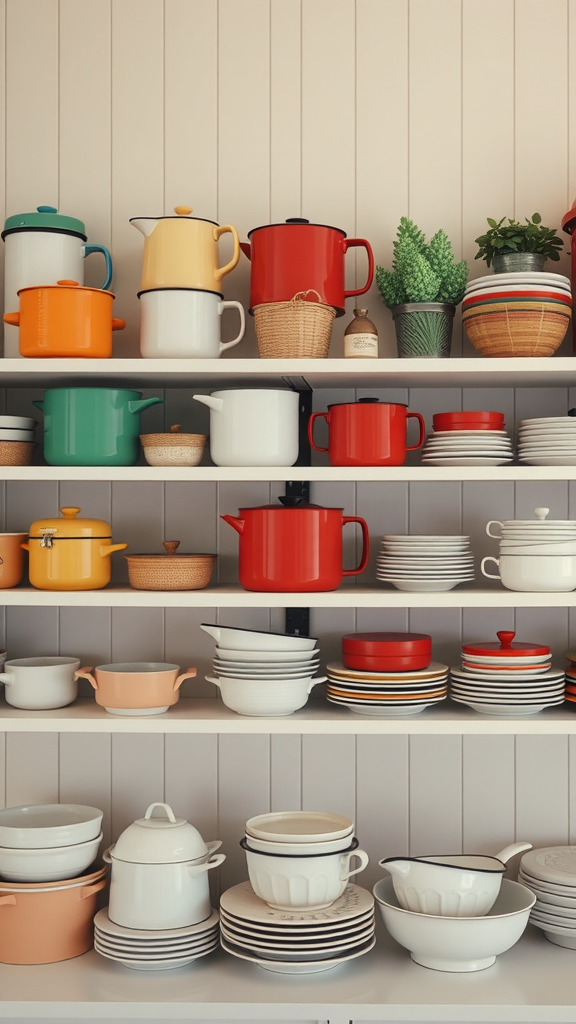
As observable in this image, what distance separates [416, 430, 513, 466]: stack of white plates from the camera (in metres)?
1.61

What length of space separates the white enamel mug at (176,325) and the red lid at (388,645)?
23.1 inches

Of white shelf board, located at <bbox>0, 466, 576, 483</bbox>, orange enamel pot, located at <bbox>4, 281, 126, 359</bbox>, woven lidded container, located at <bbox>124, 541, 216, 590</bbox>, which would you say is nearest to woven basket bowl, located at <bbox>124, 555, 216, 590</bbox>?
woven lidded container, located at <bbox>124, 541, 216, 590</bbox>

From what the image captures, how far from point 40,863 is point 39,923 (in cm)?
10

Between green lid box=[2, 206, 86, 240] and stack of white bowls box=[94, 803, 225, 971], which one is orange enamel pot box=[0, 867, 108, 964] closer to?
stack of white bowls box=[94, 803, 225, 971]

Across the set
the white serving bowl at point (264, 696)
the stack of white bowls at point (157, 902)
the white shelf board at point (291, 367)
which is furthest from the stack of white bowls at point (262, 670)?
the white shelf board at point (291, 367)

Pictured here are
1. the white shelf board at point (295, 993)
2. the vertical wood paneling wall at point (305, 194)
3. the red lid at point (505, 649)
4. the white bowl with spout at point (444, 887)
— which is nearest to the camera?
the white shelf board at point (295, 993)

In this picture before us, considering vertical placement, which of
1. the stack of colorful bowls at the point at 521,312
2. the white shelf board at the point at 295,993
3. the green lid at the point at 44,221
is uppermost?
the green lid at the point at 44,221

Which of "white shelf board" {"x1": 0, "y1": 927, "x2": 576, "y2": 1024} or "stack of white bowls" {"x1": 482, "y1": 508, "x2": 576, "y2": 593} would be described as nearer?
"white shelf board" {"x1": 0, "y1": 927, "x2": 576, "y2": 1024}

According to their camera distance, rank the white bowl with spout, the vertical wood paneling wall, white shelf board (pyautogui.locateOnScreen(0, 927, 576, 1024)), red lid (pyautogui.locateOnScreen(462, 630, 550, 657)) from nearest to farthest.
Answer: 1. white shelf board (pyautogui.locateOnScreen(0, 927, 576, 1024))
2. the white bowl with spout
3. red lid (pyautogui.locateOnScreen(462, 630, 550, 657))
4. the vertical wood paneling wall

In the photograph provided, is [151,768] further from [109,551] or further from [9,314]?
[9,314]

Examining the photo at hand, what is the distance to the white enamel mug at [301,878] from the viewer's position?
1.52 m

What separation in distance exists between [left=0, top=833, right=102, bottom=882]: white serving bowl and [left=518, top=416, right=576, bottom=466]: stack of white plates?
109 centimetres

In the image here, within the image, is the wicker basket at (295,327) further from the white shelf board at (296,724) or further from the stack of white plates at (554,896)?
the stack of white plates at (554,896)

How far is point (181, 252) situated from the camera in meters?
1.61
